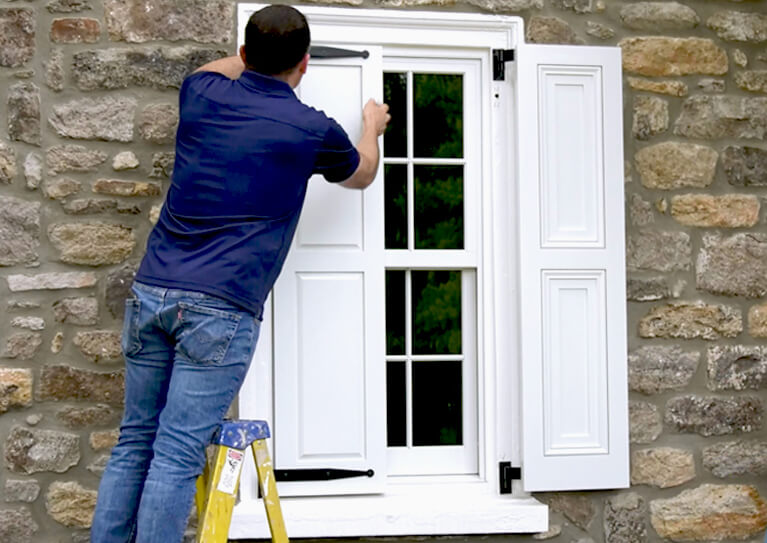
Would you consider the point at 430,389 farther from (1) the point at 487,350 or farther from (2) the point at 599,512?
(2) the point at 599,512

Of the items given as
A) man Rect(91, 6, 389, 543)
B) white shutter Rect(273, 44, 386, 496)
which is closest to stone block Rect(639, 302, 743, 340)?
white shutter Rect(273, 44, 386, 496)

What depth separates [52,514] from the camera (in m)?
3.69

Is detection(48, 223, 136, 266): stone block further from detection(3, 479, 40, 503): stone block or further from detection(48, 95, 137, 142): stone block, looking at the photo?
detection(3, 479, 40, 503): stone block

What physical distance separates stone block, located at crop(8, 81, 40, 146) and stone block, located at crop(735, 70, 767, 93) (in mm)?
2706

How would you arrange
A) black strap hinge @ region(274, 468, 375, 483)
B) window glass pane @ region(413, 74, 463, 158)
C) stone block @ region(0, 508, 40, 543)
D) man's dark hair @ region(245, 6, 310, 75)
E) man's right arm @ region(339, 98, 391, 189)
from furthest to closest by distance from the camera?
window glass pane @ region(413, 74, 463, 158), black strap hinge @ region(274, 468, 375, 483), stone block @ region(0, 508, 40, 543), man's right arm @ region(339, 98, 391, 189), man's dark hair @ region(245, 6, 310, 75)

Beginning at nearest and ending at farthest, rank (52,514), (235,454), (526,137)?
(235,454), (52,514), (526,137)

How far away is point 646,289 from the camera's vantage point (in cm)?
405

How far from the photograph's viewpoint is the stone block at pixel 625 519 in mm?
3988

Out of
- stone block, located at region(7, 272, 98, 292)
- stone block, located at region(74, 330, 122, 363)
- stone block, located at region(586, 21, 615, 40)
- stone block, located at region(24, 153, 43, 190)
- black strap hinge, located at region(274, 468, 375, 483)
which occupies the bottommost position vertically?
black strap hinge, located at region(274, 468, 375, 483)

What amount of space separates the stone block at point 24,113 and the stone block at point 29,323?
2.07 feet

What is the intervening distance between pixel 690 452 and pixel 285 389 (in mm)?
1590

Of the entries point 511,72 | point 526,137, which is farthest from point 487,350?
point 511,72

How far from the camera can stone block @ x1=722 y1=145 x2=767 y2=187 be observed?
4.13 meters

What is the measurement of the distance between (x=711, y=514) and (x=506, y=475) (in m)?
0.82
